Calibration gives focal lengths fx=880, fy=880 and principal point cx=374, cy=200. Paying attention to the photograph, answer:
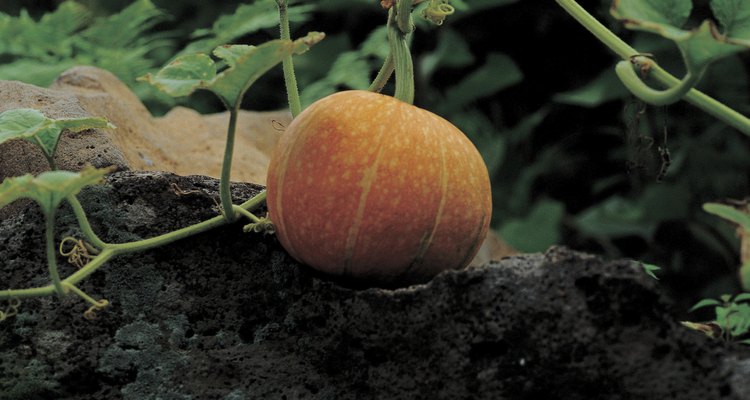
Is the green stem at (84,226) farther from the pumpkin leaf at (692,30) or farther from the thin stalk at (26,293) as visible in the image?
the pumpkin leaf at (692,30)

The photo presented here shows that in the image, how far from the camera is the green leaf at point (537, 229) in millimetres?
3967

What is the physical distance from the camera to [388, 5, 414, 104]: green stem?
1.62 m

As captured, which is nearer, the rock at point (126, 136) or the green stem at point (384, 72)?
the green stem at point (384, 72)

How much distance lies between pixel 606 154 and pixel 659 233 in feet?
1.71

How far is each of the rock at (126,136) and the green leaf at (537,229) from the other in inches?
53.3

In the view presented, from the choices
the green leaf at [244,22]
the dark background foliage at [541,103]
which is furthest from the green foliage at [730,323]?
the green leaf at [244,22]

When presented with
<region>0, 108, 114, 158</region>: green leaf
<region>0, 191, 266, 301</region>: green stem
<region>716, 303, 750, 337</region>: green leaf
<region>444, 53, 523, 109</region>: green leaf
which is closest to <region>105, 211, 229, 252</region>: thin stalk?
<region>0, 191, 266, 301</region>: green stem

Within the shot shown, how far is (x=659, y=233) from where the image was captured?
159 inches

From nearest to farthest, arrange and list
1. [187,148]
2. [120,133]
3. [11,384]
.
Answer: [11,384]
[120,133]
[187,148]

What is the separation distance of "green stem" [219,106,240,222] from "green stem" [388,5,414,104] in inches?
12.5

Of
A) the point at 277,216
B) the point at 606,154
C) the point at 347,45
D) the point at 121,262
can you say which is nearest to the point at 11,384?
the point at 121,262

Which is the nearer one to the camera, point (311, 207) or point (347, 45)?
point (311, 207)

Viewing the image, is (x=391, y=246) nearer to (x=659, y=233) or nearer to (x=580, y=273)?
(x=580, y=273)

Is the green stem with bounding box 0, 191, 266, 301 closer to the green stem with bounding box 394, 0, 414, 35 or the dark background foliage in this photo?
the green stem with bounding box 394, 0, 414, 35
